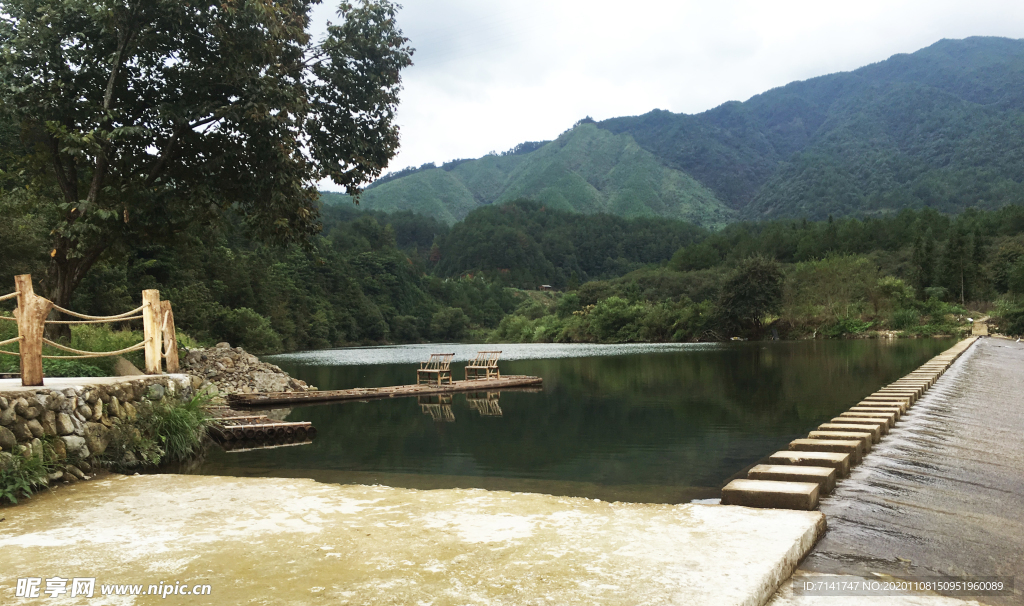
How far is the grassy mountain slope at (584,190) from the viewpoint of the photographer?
168375 mm

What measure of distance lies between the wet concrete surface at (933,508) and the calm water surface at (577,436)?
1940 mm

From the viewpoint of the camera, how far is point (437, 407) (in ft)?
59.4

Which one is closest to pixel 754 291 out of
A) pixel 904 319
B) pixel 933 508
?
pixel 904 319

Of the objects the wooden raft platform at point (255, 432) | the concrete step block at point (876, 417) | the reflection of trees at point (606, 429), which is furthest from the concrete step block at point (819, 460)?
the wooden raft platform at point (255, 432)

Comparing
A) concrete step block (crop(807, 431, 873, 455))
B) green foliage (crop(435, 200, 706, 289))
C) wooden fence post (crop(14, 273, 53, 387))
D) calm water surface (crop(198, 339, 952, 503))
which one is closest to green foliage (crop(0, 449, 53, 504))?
wooden fence post (crop(14, 273, 53, 387))

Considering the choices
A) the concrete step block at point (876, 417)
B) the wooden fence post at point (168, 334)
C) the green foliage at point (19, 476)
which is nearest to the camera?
the green foliage at point (19, 476)

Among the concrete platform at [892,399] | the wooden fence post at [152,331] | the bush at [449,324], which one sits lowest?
the bush at [449,324]

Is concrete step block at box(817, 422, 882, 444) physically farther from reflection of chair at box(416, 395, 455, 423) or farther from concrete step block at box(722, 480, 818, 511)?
reflection of chair at box(416, 395, 455, 423)

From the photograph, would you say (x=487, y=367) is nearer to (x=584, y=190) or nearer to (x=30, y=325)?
(x=30, y=325)

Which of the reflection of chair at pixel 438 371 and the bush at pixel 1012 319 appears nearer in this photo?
the reflection of chair at pixel 438 371

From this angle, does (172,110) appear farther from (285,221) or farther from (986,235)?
(986,235)

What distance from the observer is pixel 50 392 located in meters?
7.23

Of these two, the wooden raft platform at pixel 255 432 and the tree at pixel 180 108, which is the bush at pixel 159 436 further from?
the tree at pixel 180 108

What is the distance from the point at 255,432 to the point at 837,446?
9557 millimetres
